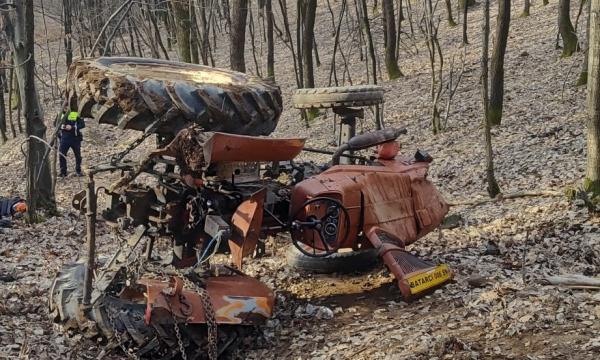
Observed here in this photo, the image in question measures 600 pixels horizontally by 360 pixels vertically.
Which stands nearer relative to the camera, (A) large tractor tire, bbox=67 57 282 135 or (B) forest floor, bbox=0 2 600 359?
(B) forest floor, bbox=0 2 600 359

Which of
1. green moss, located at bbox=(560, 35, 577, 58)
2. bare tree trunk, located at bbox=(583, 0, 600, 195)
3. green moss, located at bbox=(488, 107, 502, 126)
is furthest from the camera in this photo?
green moss, located at bbox=(560, 35, 577, 58)

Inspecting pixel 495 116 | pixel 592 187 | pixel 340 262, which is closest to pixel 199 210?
pixel 340 262

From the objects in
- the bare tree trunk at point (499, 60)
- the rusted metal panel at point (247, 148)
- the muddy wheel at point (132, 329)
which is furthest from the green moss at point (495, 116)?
the muddy wheel at point (132, 329)

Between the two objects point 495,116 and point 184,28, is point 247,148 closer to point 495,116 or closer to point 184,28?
point 495,116

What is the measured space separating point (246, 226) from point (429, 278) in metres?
1.77

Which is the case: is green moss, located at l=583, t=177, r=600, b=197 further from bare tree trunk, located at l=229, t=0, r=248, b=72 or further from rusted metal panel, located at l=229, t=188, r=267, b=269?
bare tree trunk, located at l=229, t=0, r=248, b=72

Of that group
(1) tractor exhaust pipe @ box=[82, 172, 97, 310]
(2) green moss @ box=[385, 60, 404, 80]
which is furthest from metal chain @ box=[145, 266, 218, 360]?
(2) green moss @ box=[385, 60, 404, 80]

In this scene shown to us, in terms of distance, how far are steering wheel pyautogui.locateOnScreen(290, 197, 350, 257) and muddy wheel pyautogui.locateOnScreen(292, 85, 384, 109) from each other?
1.78 meters

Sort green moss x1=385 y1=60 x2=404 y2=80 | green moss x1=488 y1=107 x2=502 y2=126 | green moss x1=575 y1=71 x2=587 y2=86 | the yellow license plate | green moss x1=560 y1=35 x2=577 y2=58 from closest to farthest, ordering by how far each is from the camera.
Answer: the yellow license plate < green moss x1=488 y1=107 x2=502 y2=126 < green moss x1=575 y1=71 x2=587 y2=86 < green moss x1=560 y1=35 x2=577 y2=58 < green moss x1=385 y1=60 x2=404 y2=80

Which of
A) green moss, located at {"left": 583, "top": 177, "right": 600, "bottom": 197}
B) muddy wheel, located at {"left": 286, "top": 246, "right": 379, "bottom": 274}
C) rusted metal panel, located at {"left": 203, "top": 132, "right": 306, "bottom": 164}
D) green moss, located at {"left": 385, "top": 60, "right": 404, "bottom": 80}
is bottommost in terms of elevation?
muddy wheel, located at {"left": 286, "top": 246, "right": 379, "bottom": 274}

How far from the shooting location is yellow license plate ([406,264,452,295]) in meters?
5.86

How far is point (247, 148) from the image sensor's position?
5.24 meters

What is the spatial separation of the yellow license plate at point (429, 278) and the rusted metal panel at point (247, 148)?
1522 millimetres

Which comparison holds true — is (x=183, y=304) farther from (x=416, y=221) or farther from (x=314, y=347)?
(x=416, y=221)
